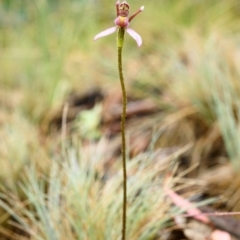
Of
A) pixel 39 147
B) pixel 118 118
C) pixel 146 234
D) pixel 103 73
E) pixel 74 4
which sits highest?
pixel 74 4

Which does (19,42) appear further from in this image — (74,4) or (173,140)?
(173,140)

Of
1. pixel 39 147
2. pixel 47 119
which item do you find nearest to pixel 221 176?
pixel 39 147

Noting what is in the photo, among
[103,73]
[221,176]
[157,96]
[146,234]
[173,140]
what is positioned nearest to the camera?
[146,234]

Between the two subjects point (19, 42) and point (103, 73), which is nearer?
point (103, 73)

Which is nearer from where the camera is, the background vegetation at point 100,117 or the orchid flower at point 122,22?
the orchid flower at point 122,22

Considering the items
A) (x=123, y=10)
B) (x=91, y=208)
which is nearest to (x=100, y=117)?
(x=91, y=208)

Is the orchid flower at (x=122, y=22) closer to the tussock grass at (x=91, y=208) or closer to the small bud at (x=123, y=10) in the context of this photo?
the small bud at (x=123, y=10)

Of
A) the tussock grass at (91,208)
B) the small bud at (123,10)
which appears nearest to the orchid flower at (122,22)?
the small bud at (123,10)

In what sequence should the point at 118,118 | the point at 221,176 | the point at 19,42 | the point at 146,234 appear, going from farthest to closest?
the point at 19,42, the point at 118,118, the point at 221,176, the point at 146,234

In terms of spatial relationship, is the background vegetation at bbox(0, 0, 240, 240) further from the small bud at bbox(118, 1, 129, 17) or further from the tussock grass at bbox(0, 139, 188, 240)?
the small bud at bbox(118, 1, 129, 17)

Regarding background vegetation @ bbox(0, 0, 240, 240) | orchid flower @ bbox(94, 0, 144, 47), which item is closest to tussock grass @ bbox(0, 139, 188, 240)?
background vegetation @ bbox(0, 0, 240, 240)

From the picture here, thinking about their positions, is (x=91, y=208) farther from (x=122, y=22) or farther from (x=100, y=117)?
(x=100, y=117)
